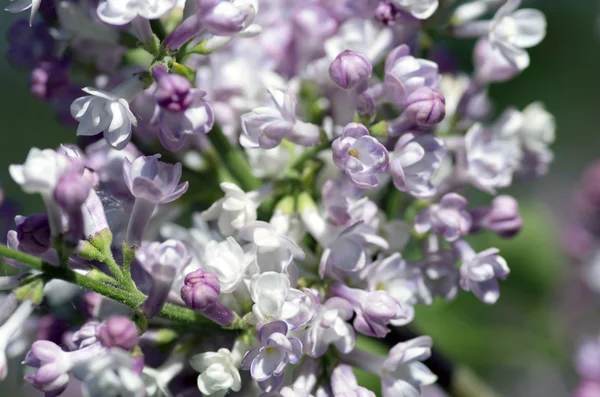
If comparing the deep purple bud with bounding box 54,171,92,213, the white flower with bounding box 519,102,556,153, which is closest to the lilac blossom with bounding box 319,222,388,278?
the deep purple bud with bounding box 54,171,92,213

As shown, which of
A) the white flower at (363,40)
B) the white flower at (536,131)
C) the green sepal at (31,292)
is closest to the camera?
the green sepal at (31,292)

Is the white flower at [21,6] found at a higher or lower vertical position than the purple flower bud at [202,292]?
higher

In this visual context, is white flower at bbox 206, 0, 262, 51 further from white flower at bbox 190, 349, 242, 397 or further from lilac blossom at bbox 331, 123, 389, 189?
white flower at bbox 190, 349, 242, 397

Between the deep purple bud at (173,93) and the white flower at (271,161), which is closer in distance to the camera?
the deep purple bud at (173,93)

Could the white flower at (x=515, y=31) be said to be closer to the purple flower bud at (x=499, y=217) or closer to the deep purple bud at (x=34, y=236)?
the purple flower bud at (x=499, y=217)

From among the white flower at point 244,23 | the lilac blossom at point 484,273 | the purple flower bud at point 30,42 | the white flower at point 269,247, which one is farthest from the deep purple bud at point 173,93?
the lilac blossom at point 484,273

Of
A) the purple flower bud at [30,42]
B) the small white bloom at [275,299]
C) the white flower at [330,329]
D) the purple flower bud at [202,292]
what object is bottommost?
the white flower at [330,329]

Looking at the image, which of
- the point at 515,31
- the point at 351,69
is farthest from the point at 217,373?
the point at 515,31

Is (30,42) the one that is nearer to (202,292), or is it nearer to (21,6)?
(21,6)
